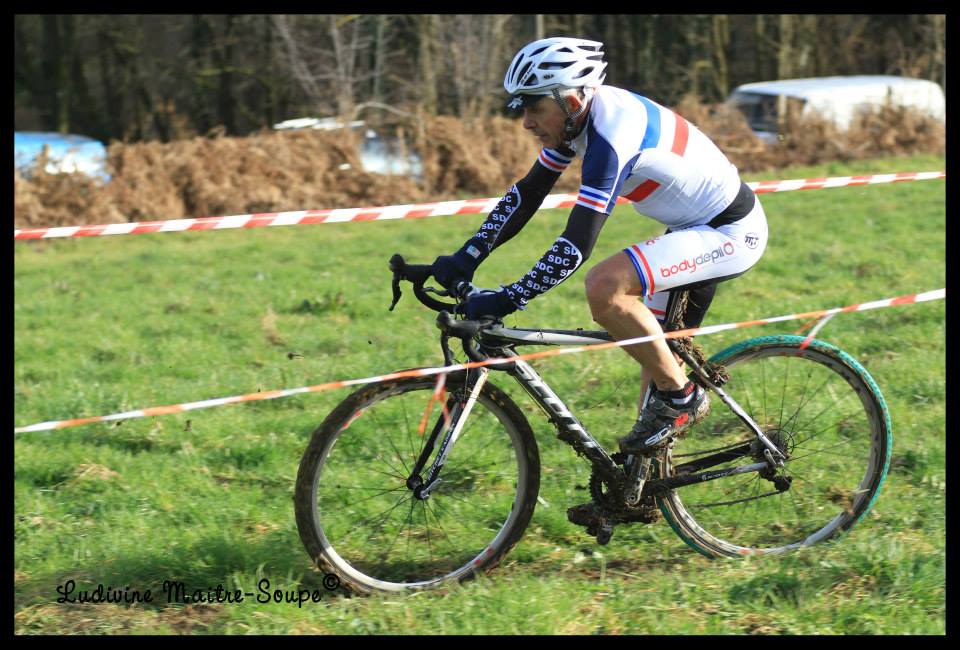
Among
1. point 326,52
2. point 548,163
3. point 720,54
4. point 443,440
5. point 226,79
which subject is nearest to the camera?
point 443,440

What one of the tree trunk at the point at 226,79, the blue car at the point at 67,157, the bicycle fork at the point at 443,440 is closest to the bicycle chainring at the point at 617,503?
the bicycle fork at the point at 443,440

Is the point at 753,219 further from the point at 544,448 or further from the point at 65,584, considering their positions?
the point at 65,584

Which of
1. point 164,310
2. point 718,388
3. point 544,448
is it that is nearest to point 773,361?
point 718,388

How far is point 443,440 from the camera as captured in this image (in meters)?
4.34

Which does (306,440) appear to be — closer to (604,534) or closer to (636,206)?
(604,534)

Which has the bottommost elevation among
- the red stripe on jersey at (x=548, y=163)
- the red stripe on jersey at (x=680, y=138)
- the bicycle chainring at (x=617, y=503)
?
the bicycle chainring at (x=617, y=503)

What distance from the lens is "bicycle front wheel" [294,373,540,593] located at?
4211 millimetres

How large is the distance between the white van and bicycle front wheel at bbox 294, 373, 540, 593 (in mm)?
15319

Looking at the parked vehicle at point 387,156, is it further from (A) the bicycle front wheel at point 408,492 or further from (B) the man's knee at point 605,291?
(B) the man's knee at point 605,291

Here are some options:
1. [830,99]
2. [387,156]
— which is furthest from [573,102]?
[830,99]

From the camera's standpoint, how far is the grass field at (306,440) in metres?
4.20

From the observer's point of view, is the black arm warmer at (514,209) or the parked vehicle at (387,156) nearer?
the black arm warmer at (514,209)

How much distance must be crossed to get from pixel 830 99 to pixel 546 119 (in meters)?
16.3

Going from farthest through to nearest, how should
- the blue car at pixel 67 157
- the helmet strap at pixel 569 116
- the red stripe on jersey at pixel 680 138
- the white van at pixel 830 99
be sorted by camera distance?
1. the white van at pixel 830 99
2. the blue car at pixel 67 157
3. the red stripe on jersey at pixel 680 138
4. the helmet strap at pixel 569 116
